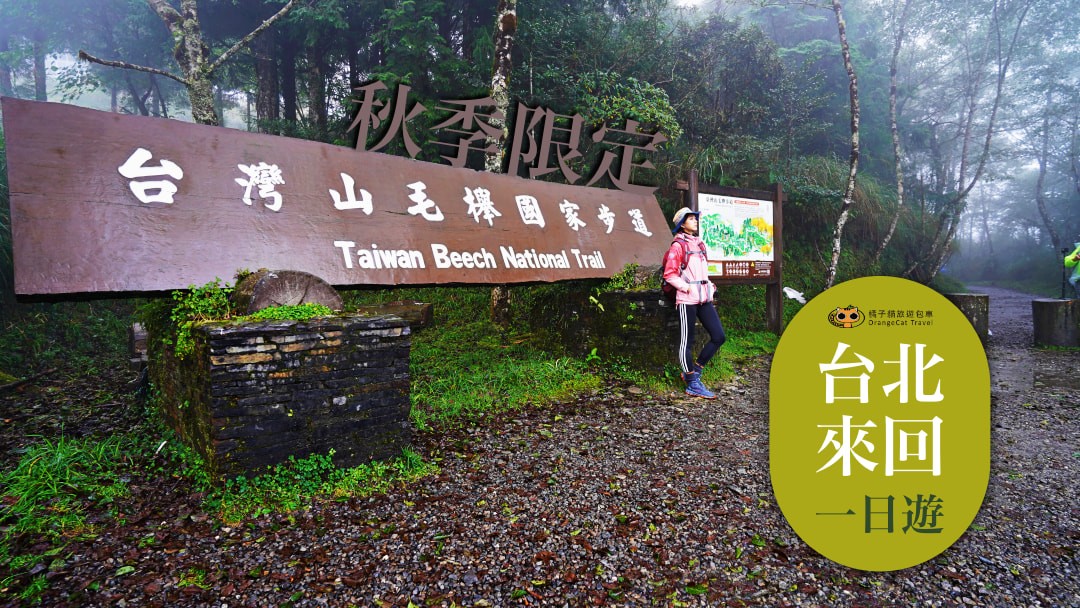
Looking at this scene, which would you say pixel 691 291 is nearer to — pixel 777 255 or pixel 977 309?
pixel 777 255

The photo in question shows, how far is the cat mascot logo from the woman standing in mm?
2630

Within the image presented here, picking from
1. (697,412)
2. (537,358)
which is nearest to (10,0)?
(537,358)

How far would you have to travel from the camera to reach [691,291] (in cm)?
570

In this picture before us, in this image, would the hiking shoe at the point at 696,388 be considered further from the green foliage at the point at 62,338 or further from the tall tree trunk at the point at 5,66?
the tall tree trunk at the point at 5,66

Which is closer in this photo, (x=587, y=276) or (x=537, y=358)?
(x=587, y=276)

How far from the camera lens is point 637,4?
40.6 ft

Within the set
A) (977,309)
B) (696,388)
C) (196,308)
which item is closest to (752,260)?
(696,388)

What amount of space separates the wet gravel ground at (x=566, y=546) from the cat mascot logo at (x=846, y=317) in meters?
1.29

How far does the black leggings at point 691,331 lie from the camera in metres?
5.68

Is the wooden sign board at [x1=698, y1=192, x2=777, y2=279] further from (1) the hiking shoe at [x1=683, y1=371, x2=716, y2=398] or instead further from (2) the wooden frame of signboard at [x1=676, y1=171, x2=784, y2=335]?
(1) the hiking shoe at [x1=683, y1=371, x2=716, y2=398]

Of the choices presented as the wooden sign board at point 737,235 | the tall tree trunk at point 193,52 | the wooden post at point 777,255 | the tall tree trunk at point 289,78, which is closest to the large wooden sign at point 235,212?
the wooden sign board at point 737,235

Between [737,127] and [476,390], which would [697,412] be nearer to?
[476,390]

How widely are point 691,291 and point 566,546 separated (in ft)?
11.8

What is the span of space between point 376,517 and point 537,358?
3912mm
